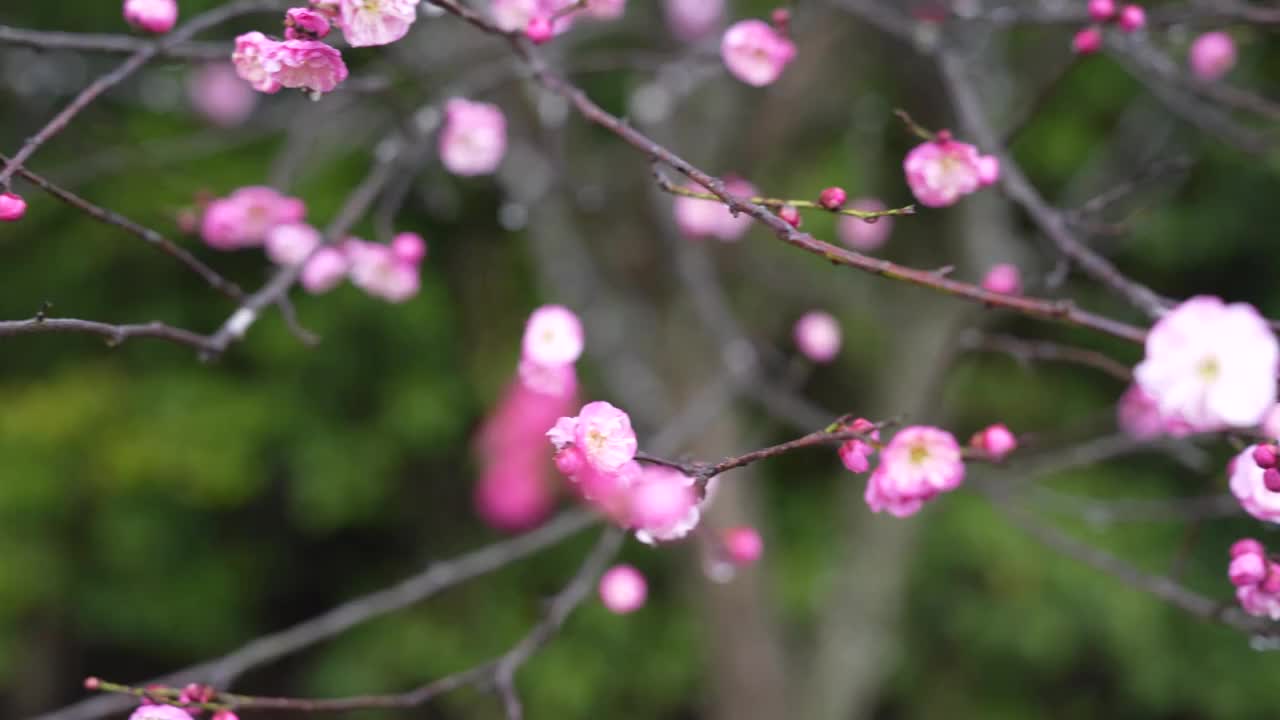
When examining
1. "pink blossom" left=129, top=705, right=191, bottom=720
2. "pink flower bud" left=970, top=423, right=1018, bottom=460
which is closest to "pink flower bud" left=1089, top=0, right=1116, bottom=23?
"pink flower bud" left=970, top=423, right=1018, bottom=460

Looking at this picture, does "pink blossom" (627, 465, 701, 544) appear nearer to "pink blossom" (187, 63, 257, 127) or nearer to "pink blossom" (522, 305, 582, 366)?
"pink blossom" (522, 305, 582, 366)

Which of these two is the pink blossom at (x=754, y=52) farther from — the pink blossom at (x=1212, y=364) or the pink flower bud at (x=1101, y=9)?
the pink blossom at (x=1212, y=364)

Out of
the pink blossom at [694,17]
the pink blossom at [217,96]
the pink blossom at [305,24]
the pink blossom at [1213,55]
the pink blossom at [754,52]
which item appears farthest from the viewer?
the pink blossom at [217,96]

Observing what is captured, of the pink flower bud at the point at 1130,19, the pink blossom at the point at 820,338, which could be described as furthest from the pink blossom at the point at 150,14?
the pink blossom at the point at 820,338

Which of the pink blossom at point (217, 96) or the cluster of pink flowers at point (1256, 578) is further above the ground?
the cluster of pink flowers at point (1256, 578)

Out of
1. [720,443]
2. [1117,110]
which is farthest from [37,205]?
[1117,110]

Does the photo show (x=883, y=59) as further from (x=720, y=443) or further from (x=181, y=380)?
(x=181, y=380)
